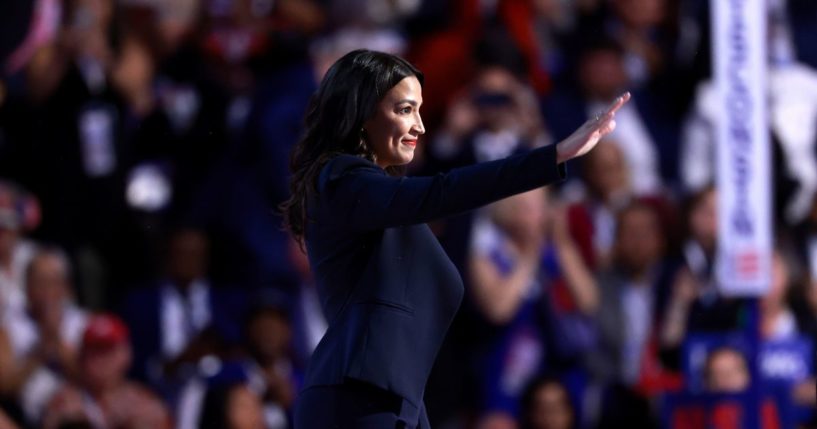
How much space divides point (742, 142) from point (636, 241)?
37.7 inches

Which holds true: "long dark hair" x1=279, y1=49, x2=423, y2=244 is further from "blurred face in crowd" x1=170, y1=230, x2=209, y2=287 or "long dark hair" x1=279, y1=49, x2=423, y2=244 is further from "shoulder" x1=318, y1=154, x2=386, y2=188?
"blurred face in crowd" x1=170, y1=230, x2=209, y2=287

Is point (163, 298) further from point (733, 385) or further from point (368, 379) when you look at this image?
point (368, 379)

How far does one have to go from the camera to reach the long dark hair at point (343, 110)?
3.17 m

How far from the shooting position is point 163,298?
6.75 m

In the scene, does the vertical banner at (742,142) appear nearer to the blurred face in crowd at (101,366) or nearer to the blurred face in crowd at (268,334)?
the blurred face in crowd at (268,334)

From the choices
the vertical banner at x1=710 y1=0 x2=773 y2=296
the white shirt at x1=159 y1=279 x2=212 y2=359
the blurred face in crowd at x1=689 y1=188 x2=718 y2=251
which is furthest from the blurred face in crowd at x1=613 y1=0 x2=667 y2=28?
the white shirt at x1=159 y1=279 x2=212 y2=359

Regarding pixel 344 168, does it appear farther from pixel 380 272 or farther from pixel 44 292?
pixel 44 292

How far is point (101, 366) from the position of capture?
645 cm

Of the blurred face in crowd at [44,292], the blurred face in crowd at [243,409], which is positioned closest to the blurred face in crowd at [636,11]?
the blurred face in crowd at [243,409]

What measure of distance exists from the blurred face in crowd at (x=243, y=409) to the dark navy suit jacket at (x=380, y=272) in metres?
3.21

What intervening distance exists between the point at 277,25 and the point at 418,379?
4536mm

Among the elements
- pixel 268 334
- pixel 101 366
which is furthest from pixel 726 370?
pixel 101 366

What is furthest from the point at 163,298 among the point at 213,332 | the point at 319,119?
the point at 319,119

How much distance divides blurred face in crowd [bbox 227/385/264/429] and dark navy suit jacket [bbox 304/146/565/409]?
3.21 m
